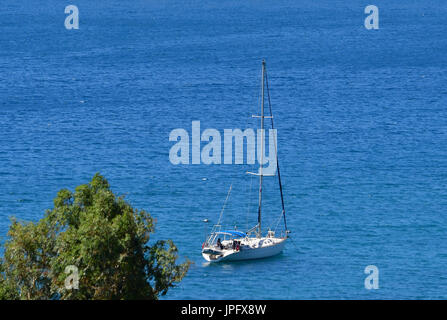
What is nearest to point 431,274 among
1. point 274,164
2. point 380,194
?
point 380,194

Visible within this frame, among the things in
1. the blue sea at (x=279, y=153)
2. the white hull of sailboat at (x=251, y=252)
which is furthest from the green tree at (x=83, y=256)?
the white hull of sailboat at (x=251, y=252)

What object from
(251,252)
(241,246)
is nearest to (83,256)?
(241,246)

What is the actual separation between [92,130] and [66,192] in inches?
3315

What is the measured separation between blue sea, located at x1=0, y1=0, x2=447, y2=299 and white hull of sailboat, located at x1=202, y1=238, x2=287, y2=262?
2.60 feet

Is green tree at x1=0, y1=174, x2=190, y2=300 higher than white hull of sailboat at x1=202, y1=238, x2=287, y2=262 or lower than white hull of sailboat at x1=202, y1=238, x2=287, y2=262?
higher

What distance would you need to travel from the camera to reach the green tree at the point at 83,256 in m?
39.3

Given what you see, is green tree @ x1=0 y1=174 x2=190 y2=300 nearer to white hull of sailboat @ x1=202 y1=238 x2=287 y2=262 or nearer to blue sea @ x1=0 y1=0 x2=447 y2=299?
blue sea @ x1=0 y1=0 x2=447 y2=299

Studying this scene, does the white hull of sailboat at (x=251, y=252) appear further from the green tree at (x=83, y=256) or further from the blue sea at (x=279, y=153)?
the green tree at (x=83, y=256)

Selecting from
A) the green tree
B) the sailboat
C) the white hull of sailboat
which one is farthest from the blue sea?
the green tree

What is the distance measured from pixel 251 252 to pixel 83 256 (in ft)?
126

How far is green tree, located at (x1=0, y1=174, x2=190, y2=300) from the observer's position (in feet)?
129

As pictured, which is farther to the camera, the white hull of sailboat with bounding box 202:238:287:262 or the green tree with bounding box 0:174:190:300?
the white hull of sailboat with bounding box 202:238:287:262

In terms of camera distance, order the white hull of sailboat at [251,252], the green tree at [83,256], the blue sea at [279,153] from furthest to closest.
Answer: the blue sea at [279,153]
the white hull of sailboat at [251,252]
the green tree at [83,256]

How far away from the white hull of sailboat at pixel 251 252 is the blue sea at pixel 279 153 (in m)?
0.79
